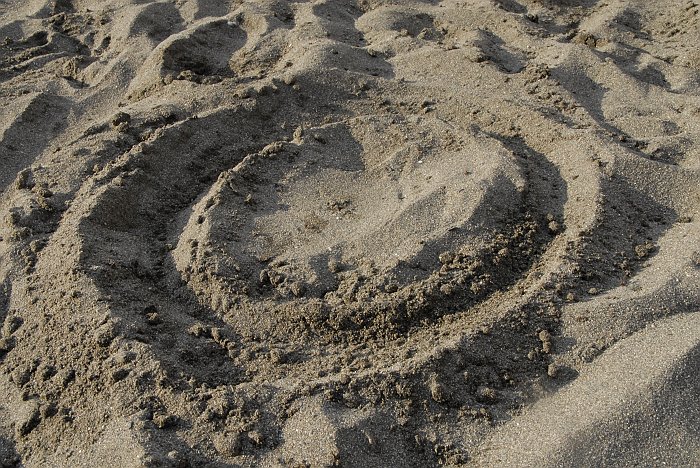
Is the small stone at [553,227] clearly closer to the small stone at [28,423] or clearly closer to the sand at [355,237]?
the sand at [355,237]

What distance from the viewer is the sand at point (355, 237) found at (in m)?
2.54

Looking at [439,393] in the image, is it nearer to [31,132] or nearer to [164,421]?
[164,421]

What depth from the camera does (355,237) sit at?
11.0 feet

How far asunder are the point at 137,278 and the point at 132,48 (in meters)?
2.44

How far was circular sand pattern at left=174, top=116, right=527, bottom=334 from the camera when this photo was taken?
3.02 metres

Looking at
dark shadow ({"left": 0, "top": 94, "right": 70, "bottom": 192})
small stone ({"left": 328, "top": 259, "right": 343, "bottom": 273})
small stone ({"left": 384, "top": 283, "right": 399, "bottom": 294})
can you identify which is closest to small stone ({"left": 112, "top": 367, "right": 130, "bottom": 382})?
small stone ({"left": 328, "top": 259, "right": 343, "bottom": 273})

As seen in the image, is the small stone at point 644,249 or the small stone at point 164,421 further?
the small stone at point 644,249

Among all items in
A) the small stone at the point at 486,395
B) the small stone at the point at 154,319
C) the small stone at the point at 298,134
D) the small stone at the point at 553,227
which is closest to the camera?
the small stone at the point at 486,395

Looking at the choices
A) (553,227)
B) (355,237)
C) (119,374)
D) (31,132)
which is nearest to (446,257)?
(355,237)

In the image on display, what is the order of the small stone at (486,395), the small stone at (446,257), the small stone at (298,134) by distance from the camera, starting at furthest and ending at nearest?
the small stone at (298,134), the small stone at (446,257), the small stone at (486,395)

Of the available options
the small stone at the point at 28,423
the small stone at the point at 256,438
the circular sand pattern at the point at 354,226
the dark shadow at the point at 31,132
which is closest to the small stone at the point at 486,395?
the circular sand pattern at the point at 354,226

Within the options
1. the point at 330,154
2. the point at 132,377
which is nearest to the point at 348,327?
the point at 132,377

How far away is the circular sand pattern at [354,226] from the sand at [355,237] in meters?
0.01

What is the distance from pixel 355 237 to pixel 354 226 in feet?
0.39
